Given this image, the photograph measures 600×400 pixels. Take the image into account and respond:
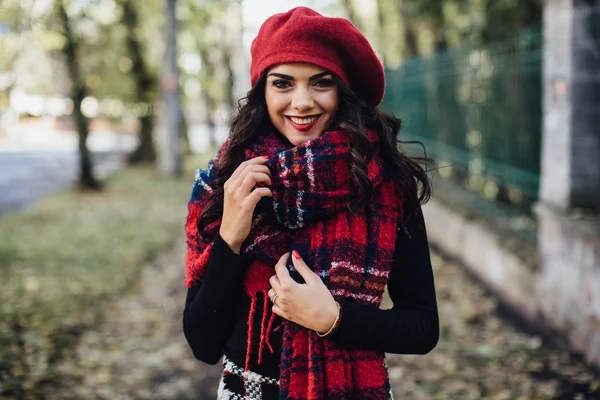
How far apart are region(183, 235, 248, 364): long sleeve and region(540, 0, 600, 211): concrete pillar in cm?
352

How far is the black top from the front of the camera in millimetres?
1650

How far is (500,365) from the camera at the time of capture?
4.61 m

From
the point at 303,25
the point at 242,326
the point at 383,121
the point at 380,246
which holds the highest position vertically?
the point at 303,25

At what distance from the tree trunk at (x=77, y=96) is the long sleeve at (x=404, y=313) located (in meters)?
12.0

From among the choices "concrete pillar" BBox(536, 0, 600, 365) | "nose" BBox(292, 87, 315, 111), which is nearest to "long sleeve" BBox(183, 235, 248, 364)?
"nose" BBox(292, 87, 315, 111)

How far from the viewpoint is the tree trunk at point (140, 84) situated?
18.0 m

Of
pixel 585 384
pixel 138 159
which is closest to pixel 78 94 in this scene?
pixel 138 159

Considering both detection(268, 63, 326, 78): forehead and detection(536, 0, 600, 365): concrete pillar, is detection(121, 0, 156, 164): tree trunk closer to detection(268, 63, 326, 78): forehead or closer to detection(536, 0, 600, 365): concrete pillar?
detection(536, 0, 600, 365): concrete pillar

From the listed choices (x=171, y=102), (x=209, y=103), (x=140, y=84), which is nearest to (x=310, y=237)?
(x=171, y=102)

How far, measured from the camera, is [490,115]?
271 inches

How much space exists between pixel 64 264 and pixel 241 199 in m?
6.47

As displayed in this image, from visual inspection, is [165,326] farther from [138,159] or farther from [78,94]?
[138,159]

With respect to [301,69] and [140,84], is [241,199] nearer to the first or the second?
[301,69]

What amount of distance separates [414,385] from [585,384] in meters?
1.12
